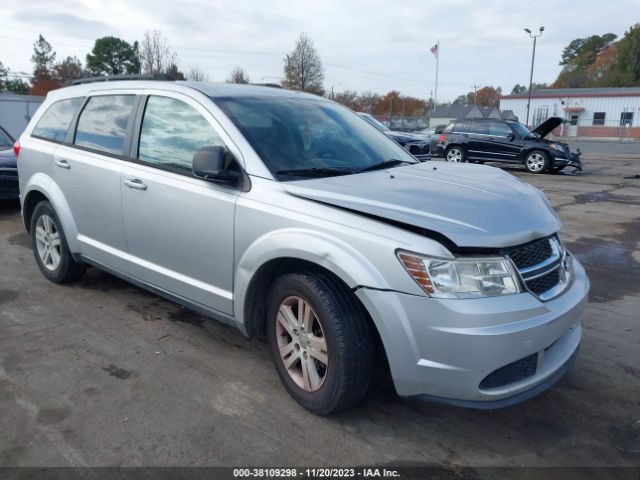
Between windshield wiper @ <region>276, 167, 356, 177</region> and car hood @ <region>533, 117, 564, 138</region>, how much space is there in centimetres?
1238

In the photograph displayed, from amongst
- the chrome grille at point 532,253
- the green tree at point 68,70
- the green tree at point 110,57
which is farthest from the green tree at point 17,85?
the chrome grille at point 532,253

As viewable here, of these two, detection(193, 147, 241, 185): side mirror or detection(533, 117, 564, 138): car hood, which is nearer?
detection(193, 147, 241, 185): side mirror

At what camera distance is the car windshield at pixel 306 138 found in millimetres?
3285

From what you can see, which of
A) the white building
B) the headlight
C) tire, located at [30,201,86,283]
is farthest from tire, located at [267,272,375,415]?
the white building

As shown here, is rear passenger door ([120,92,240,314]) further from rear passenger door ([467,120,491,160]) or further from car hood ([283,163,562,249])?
rear passenger door ([467,120,491,160])

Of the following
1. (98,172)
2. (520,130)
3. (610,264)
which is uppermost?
(520,130)

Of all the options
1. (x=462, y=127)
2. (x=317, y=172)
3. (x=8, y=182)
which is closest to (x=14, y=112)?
(x=8, y=182)

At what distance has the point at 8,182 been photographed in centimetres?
839

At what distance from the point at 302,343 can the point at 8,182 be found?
741 cm

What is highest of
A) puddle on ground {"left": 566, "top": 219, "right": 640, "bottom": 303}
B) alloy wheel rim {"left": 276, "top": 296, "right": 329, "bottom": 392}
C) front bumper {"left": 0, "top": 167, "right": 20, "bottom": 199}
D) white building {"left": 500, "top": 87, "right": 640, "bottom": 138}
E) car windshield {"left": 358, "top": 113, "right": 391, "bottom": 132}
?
white building {"left": 500, "top": 87, "right": 640, "bottom": 138}

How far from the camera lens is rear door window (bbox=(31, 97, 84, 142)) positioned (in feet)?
15.5

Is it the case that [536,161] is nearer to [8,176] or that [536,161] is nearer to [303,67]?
[8,176]

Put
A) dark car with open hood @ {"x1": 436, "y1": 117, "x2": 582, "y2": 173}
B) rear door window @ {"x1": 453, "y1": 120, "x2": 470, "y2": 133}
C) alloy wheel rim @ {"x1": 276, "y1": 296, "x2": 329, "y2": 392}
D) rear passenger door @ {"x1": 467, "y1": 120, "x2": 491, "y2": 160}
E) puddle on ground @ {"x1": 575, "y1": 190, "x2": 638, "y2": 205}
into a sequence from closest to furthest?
alloy wheel rim @ {"x1": 276, "y1": 296, "x2": 329, "y2": 392}, puddle on ground @ {"x1": 575, "y1": 190, "x2": 638, "y2": 205}, dark car with open hood @ {"x1": 436, "y1": 117, "x2": 582, "y2": 173}, rear passenger door @ {"x1": 467, "y1": 120, "x2": 491, "y2": 160}, rear door window @ {"x1": 453, "y1": 120, "x2": 470, "y2": 133}

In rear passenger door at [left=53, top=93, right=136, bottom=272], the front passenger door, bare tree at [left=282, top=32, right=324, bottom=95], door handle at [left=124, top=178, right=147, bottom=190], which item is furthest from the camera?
bare tree at [left=282, top=32, right=324, bottom=95]
